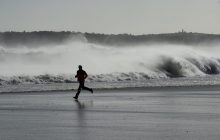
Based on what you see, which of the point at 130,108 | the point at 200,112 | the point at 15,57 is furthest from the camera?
the point at 15,57

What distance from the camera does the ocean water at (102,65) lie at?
173 ft

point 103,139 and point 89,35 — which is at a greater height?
point 89,35

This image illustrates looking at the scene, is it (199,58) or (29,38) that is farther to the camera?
(29,38)

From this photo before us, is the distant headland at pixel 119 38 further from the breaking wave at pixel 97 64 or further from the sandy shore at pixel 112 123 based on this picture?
the sandy shore at pixel 112 123

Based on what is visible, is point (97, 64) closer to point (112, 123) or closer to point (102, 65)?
point (102, 65)

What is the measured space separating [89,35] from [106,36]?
5.67 metres

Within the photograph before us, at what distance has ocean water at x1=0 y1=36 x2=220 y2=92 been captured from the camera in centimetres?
5271

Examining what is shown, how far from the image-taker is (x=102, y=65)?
64.4m

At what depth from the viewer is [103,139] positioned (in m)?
12.1

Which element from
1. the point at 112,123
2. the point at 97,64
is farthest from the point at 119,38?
the point at 112,123

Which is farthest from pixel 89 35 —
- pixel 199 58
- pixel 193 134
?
pixel 193 134

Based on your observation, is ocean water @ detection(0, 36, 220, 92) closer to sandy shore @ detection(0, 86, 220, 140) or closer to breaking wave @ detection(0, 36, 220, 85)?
breaking wave @ detection(0, 36, 220, 85)

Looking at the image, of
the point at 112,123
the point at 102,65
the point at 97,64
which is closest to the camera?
the point at 112,123

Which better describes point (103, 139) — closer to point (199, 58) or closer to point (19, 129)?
point (19, 129)
